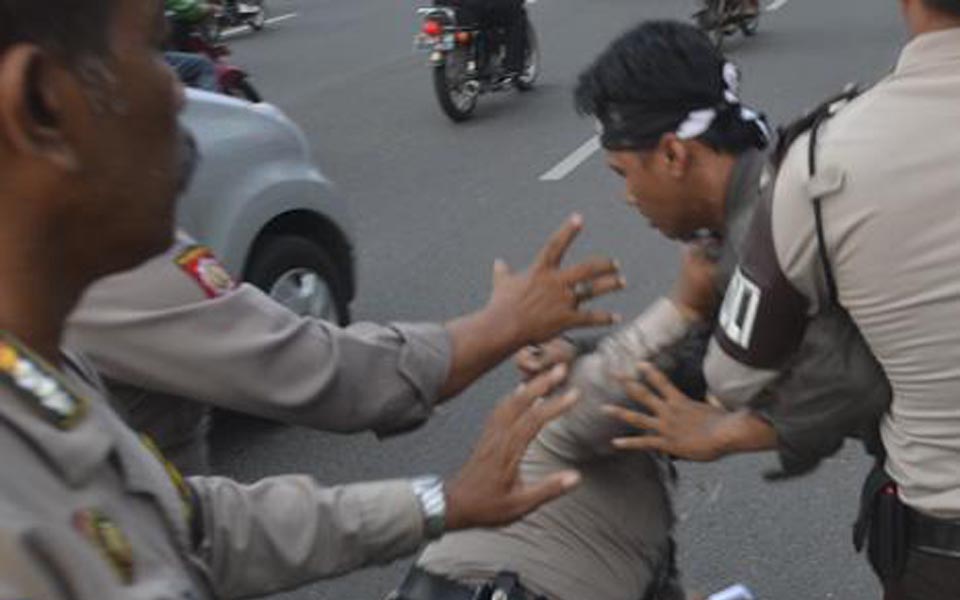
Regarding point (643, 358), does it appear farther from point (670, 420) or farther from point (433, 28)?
point (433, 28)

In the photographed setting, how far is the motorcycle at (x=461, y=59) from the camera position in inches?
360

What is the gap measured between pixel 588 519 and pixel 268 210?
9.24 feet

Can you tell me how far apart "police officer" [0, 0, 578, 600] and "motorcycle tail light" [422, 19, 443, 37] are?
8.02 m

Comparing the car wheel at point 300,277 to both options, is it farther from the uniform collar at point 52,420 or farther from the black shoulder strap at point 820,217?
the uniform collar at point 52,420

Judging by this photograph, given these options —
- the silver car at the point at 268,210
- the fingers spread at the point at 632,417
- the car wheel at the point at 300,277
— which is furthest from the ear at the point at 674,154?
the car wheel at the point at 300,277

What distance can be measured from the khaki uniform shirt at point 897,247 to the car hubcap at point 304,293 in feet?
10.6

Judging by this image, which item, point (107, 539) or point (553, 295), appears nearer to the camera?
point (107, 539)

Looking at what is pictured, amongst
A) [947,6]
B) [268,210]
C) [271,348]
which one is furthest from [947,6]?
[268,210]

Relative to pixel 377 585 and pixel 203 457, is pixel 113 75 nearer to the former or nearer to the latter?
pixel 203 457

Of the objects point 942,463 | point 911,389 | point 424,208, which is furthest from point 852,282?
point 424,208

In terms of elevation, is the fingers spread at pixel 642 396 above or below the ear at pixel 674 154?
below

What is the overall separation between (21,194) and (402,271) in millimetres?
5143

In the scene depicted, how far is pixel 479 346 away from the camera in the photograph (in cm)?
199

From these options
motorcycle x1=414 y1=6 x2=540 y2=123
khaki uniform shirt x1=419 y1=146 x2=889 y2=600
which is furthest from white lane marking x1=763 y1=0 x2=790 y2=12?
khaki uniform shirt x1=419 y1=146 x2=889 y2=600
